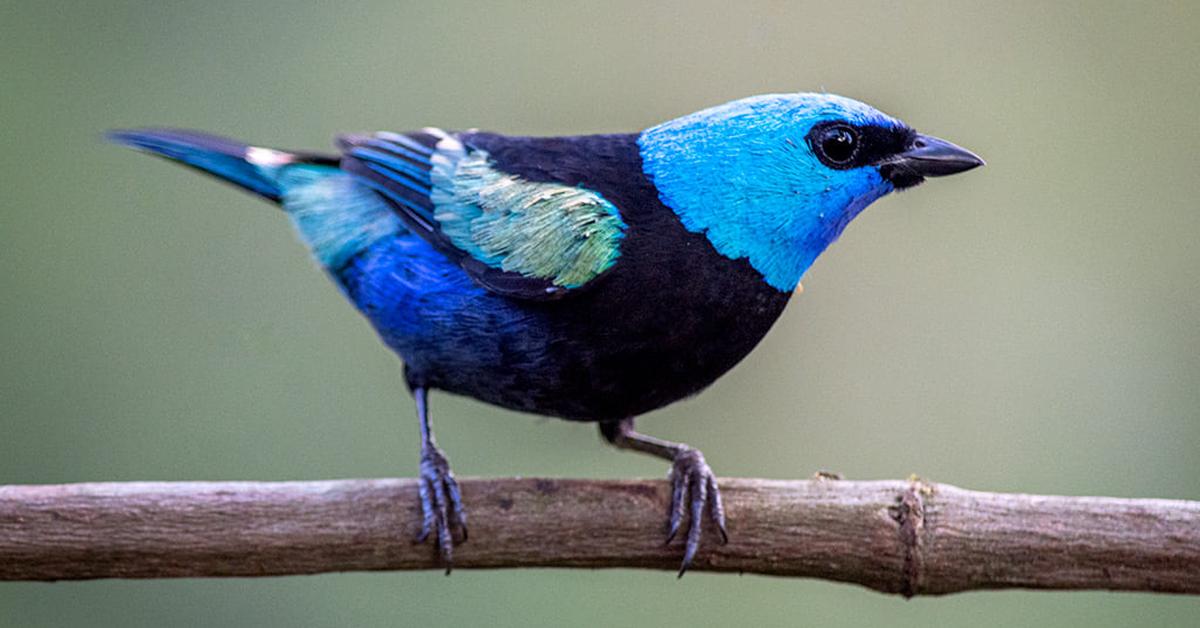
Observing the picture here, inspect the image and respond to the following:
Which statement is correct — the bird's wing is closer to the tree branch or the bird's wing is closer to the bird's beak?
the tree branch

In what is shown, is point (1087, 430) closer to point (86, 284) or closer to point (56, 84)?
point (86, 284)

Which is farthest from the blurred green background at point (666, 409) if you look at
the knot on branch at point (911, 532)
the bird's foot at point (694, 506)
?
the knot on branch at point (911, 532)

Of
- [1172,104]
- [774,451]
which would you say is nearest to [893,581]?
[774,451]

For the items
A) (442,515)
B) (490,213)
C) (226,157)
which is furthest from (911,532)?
(226,157)

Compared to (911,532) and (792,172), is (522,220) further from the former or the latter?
(911,532)

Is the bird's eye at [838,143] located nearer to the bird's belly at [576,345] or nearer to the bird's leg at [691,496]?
the bird's belly at [576,345]

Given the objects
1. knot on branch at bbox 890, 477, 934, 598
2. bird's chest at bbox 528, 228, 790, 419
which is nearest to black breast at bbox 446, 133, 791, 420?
bird's chest at bbox 528, 228, 790, 419
